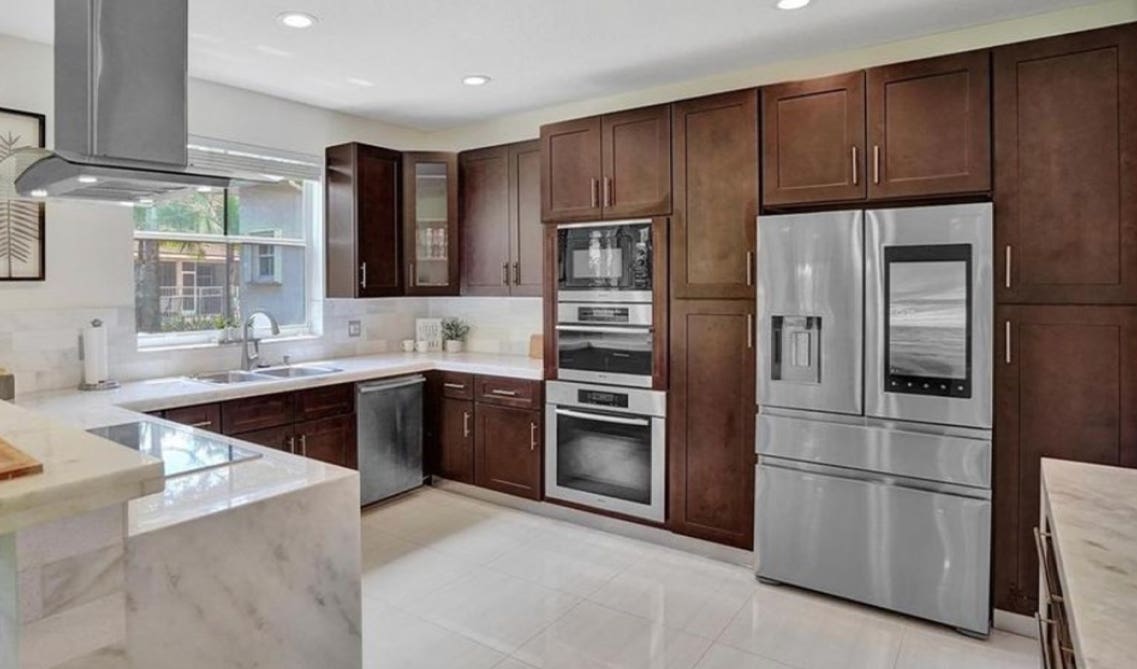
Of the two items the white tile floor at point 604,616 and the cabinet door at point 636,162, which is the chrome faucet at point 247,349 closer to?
the white tile floor at point 604,616

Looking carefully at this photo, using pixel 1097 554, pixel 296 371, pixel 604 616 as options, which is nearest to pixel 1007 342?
pixel 1097 554

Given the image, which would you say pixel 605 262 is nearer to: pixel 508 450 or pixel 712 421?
pixel 712 421

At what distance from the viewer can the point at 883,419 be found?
111 inches

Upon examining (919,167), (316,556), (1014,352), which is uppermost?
(919,167)

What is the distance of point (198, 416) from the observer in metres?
3.20

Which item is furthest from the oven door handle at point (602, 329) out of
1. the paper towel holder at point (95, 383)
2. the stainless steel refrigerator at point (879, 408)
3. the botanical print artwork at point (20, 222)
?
the botanical print artwork at point (20, 222)

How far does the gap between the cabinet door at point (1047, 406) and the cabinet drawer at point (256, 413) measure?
3.42 metres

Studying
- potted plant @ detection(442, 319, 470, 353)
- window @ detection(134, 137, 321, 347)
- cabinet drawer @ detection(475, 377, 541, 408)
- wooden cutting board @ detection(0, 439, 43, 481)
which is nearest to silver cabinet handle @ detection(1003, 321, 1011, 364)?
cabinet drawer @ detection(475, 377, 541, 408)

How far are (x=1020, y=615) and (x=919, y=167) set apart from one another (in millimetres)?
1882

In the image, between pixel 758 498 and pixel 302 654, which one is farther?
pixel 758 498

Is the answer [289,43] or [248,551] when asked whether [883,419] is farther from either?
[289,43]

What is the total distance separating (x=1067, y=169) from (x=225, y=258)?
436cm

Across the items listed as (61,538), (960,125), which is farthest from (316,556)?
(960,125)

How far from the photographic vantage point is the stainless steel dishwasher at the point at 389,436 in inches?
158
